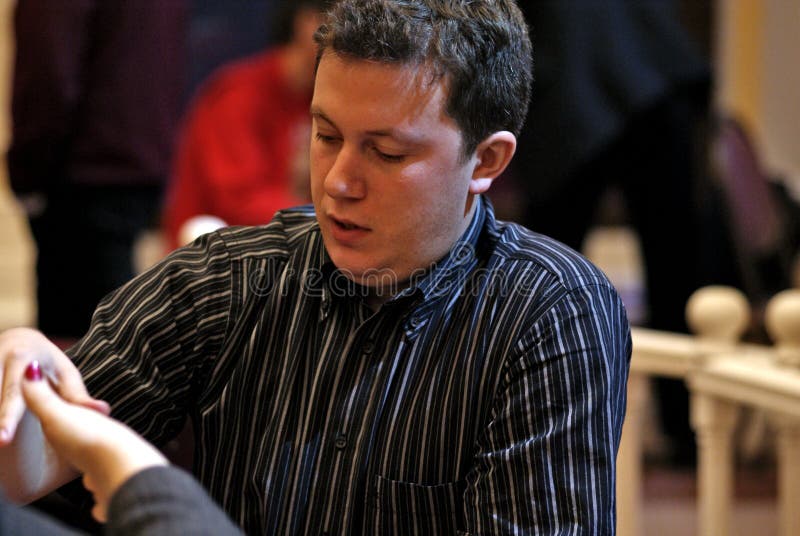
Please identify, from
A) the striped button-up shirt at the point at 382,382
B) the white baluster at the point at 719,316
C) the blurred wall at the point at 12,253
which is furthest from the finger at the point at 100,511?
the blurred wall at the point at 12,253

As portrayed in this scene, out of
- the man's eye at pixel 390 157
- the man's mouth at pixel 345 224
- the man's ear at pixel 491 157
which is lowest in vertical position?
the man's mouth at pixel 345 224

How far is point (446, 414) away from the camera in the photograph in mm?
1147

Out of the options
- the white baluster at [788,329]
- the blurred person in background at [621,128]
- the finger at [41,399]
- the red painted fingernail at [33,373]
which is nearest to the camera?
the finger at [41,399]

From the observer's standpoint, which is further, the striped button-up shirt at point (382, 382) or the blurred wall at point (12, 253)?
the blurred wall at point (12, 253)

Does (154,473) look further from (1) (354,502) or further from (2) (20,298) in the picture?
(2) (20,298)

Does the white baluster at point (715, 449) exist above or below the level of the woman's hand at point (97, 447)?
below

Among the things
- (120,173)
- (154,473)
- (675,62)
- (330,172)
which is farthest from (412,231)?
(675,62)

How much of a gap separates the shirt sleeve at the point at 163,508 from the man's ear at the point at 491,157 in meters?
0.56

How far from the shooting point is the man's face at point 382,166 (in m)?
1.08

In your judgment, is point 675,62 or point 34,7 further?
point 675,62

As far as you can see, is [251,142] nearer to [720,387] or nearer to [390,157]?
[720,387]

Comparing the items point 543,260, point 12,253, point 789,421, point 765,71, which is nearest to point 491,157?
point 543,260

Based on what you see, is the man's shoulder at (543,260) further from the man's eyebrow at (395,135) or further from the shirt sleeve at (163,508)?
the shirt sleeve at (163,508)

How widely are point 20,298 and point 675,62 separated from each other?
9.34 feet
